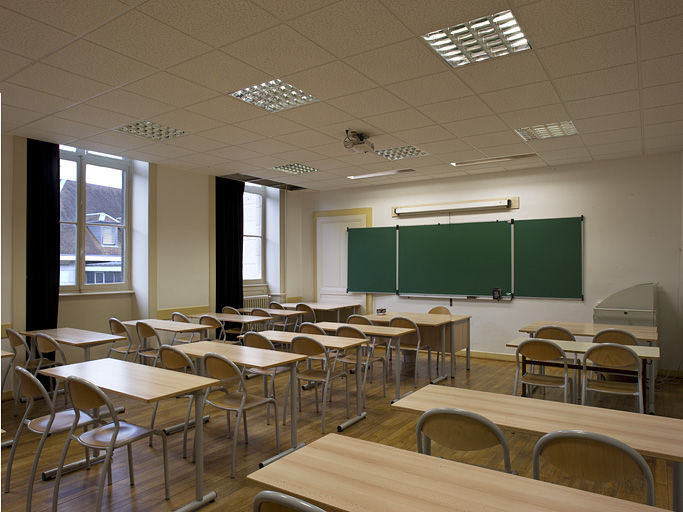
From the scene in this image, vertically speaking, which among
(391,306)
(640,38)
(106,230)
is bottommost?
(391,306)

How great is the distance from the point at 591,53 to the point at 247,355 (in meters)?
3.45

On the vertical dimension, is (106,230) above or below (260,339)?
above

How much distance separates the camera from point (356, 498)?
4.74ft

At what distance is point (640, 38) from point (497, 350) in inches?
205

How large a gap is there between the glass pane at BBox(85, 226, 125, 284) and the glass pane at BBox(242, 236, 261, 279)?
248cm

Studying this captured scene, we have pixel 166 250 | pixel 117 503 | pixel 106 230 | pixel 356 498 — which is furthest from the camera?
pixel 166 250

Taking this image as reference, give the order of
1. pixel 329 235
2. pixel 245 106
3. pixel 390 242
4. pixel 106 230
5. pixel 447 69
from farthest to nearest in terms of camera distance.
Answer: pixel 329 235 < pixel 390 242 < pixel 106 230 < pixel 245 106 < pixel 447 69

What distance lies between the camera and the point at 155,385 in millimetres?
2820

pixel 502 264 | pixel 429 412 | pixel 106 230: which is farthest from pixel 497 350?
pixel 106 230

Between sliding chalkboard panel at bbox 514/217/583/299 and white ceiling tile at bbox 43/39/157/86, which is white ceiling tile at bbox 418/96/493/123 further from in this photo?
sliding chalkboard panel at bbox 514/217/583/299

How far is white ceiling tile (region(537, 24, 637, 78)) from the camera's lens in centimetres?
302

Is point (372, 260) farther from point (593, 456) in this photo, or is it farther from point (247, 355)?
point (593, 456)

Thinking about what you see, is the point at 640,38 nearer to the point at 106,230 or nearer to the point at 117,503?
the point at 117,503

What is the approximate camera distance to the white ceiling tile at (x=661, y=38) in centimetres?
282
